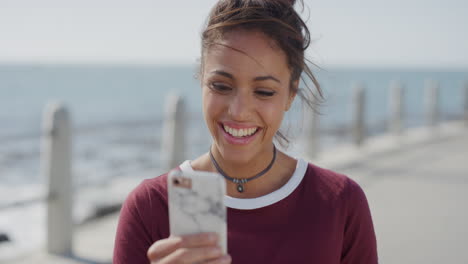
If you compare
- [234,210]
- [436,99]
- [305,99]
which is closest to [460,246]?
[305,99]

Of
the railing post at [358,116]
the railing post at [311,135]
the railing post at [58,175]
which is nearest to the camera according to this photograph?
the railing post at [58,175]

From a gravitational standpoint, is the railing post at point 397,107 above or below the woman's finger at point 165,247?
above

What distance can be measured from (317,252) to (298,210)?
0.43 ft

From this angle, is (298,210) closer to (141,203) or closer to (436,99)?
(141,203)

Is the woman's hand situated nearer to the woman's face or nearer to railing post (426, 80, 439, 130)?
the woman's face

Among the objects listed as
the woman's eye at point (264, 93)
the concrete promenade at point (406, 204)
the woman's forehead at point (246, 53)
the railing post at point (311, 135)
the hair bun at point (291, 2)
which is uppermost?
the hair bun at point (291, 2)

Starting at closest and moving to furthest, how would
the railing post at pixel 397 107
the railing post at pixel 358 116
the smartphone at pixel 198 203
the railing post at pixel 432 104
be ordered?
the smartphone at pixel 198 203 → the railing post at pixel 358 116 → the railing post at pixel 397 107 → the railing post at pixel 432 104

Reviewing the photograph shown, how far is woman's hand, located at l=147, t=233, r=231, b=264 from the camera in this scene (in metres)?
1.07

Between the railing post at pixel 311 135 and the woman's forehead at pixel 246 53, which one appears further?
the railing post at pixel 311 135

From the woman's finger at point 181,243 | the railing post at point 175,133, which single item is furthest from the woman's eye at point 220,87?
the railing post at point 175,133

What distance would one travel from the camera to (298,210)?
148cm

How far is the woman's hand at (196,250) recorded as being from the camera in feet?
3.51

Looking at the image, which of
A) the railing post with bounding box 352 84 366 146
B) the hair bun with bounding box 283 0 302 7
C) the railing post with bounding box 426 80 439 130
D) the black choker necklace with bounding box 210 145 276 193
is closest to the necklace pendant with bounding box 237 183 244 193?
the black choker necklace with bounding box 210 145 276 193

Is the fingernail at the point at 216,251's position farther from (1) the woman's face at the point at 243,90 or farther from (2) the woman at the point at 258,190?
(1) the woman's face at the point at 243,90
